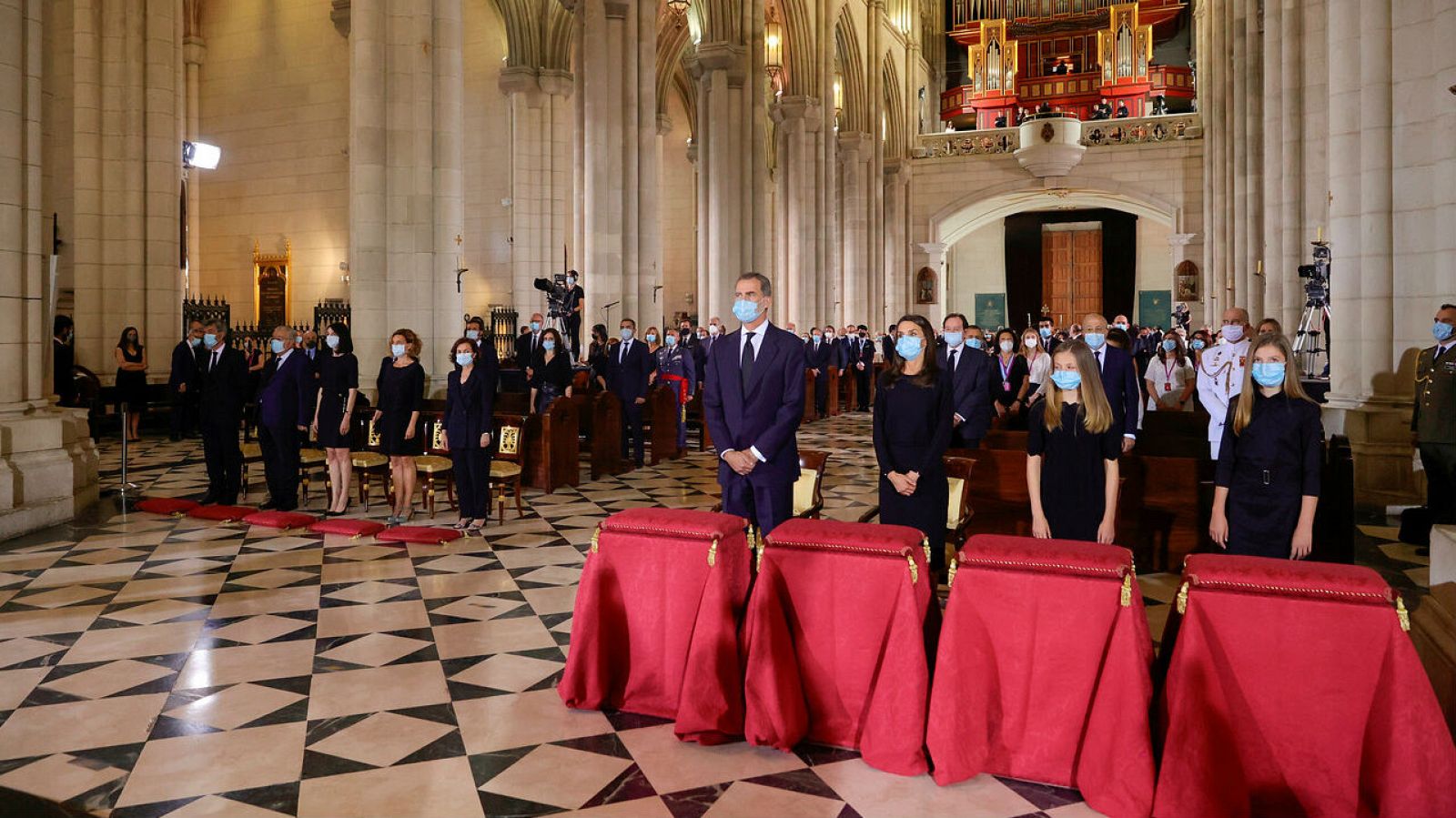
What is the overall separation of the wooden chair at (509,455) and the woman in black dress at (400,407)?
72cm

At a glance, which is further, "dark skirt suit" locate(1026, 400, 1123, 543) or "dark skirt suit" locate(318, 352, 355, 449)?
"dark skirt suit" locate(318, 352, 355, 449)

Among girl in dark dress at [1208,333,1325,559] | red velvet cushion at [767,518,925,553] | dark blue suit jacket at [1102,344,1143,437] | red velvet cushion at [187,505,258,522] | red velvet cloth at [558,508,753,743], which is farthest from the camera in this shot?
red velvet cushion at [187,505,258,522]

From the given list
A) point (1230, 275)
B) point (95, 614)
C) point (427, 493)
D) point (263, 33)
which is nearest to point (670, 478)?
point (427, 493)

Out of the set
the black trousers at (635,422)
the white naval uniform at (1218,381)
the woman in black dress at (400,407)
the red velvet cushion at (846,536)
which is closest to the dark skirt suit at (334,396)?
the woman in black dress at (400,407)

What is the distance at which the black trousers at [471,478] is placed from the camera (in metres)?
8.30

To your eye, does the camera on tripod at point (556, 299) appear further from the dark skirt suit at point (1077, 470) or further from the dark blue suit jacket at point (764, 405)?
the dark skirt suit at point (1077, 470)

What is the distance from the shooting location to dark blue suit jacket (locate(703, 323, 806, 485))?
5059 millimetres

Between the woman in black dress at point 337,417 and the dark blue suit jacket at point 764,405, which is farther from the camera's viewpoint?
the woman in black dress at point 337,417

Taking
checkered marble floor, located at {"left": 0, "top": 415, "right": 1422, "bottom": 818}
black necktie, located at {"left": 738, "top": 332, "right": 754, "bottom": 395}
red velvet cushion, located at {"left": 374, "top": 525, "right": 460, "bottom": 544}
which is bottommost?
checkered marble floor, located at {"left": 0, "top": 415, "right": 1422, "bottom": 818}

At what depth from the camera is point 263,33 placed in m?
25.6

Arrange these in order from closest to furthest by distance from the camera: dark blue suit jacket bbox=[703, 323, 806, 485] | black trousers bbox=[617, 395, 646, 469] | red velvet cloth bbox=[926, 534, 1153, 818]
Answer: red velvet cloth bbox=[926, 534, 1153, 818]
dark blue suit jacket bbox=[703, 323, 806, 485]
black trousers bbox=[617, 395, 646, 469]

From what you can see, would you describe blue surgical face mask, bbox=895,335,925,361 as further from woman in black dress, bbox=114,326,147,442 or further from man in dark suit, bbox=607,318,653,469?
woman in black dress, bbox=114,326,147,442

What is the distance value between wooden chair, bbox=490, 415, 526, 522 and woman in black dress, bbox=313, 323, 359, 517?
128 centimetres

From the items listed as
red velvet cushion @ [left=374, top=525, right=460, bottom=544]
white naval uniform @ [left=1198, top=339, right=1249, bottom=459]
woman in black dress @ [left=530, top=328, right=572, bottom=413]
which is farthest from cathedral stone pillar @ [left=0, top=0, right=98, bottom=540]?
white naval uniform @ [left=1198, top=339, right=1249, bottom=459]
